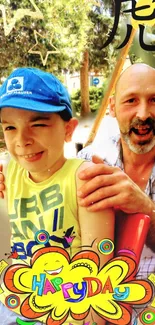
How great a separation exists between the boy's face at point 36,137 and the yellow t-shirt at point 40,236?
5cm

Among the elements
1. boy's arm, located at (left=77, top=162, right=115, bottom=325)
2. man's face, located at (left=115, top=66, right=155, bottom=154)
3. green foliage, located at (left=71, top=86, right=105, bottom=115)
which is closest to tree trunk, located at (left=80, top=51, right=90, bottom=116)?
green foliage, located at (left=71, top=86, right=105, bottom=115)

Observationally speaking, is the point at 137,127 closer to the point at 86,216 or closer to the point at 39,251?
the point at 86,216

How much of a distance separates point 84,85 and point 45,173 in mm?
405

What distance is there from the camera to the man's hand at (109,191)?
1923 millimetres

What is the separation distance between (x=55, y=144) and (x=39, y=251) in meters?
0.48

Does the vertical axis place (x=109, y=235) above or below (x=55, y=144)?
below

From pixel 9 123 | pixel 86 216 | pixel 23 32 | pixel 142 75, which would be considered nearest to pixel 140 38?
pixel 142 75

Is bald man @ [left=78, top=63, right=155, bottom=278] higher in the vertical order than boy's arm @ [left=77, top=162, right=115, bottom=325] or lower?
higher

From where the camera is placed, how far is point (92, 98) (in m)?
1.96

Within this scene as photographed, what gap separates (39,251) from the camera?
6.62ft

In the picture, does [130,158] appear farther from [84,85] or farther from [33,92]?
[33,92]

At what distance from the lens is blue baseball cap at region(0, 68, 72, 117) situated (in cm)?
185

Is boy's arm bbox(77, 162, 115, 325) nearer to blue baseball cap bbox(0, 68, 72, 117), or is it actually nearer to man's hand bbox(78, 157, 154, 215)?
man's hand bbox(78, 157, 154, 215)

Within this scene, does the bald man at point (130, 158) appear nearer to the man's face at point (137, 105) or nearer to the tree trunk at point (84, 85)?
the man's face at point (137, 105)
